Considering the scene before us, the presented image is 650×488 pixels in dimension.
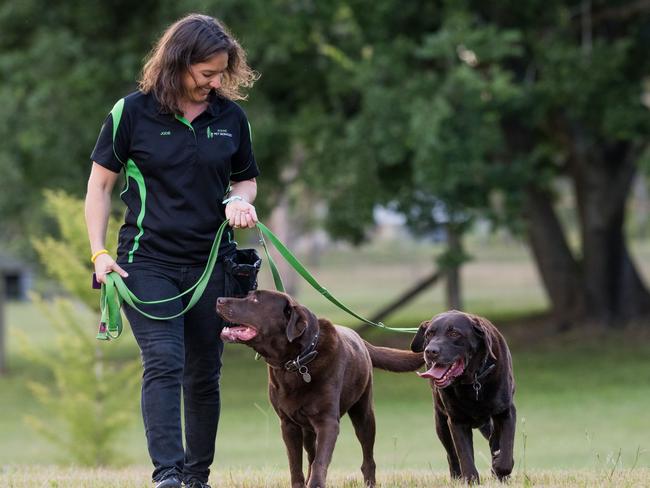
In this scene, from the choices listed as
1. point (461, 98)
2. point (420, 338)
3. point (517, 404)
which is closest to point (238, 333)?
point (420, 338)

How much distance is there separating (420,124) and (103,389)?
5.96 meters

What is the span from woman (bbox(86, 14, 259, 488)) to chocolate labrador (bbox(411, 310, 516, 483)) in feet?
3.87

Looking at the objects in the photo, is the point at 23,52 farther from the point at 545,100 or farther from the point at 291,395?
the point at 291,395

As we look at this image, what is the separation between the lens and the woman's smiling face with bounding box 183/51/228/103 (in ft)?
19.0

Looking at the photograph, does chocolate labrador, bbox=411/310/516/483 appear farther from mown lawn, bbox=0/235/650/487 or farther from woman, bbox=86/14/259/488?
mown lawn, bbox=0/235/650/487

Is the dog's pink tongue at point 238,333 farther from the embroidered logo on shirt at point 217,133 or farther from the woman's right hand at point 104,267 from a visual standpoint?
the embroidered logo on shirt at point 217,133

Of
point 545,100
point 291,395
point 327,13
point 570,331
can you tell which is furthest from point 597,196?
point 291,395

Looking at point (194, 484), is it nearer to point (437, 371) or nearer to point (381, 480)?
point (381, 480)

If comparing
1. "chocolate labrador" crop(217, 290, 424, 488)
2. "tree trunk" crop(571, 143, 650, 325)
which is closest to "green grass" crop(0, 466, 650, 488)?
"chocolate labrador" crop(217, 290, 424, 488)

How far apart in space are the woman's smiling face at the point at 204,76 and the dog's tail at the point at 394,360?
1937mm

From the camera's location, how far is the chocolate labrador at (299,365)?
5914 millimetres

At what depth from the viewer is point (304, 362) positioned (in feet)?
19.7

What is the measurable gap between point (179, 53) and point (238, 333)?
139 centimetres

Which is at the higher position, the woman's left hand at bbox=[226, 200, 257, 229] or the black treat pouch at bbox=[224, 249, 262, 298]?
the woman's left hand at bbox=[226, 200, 257, 229]
